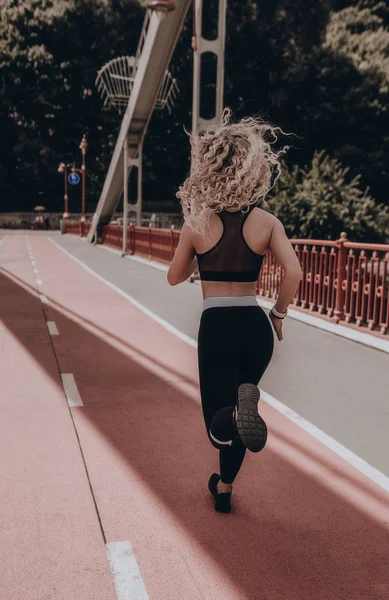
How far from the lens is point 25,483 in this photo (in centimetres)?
398

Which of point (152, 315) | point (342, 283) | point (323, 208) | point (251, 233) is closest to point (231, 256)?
point (251, 233)

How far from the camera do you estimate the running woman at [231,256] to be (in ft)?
10.6

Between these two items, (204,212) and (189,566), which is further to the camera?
(204,212)

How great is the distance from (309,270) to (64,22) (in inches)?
2171

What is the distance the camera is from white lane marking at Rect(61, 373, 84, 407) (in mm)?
5853

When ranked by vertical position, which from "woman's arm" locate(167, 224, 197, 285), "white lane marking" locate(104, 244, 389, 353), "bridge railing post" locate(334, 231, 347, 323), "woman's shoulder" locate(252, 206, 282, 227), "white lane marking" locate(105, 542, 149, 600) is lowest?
"white lane marking" locate(104, 244, 389, 353)

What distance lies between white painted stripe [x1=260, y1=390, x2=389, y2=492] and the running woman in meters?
1.19

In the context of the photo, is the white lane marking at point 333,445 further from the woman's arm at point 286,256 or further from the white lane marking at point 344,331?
the white lane marking at point 344,331

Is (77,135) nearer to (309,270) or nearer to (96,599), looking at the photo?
(309,270)

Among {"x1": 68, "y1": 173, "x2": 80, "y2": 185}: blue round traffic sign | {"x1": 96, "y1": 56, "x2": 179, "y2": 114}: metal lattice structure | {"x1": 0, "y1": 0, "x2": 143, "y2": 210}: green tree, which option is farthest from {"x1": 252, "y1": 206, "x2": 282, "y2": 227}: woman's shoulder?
{"x1": 0, "y1": 0, "x2": 143, "y2": 210}: green tree

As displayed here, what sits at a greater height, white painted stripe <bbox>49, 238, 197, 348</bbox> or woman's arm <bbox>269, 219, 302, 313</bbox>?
woman's arm <bbox>269, 219, 302, 313</bbox>

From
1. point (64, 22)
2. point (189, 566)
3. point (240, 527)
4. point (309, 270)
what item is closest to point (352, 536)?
point (240, 527)

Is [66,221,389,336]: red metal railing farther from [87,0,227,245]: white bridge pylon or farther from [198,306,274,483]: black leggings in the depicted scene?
[198,306,274,483]: black leggings

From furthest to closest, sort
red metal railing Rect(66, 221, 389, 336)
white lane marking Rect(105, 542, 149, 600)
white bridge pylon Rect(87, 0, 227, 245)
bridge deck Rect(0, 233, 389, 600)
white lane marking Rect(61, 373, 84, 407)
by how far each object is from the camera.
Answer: white bridge pylon Rect(87, 0, 227, 245)
red metal railing Rect(66, 221, 389, 336)
white lane marking Rect(61, 373, 84, 407)
bridge deck Rect(0, 233, 389, 600)
white lane marking Rect(105, 542, 149, 600)
